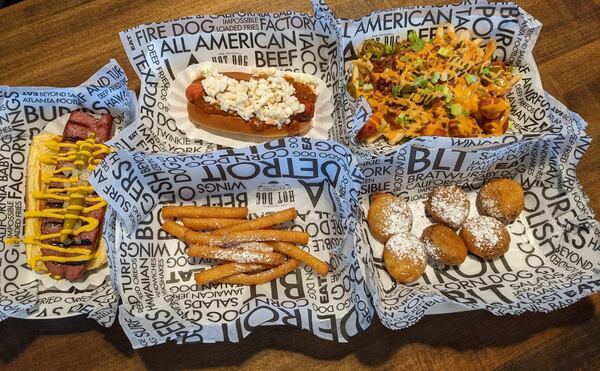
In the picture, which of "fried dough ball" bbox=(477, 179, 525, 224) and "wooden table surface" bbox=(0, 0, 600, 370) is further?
"fried dough ball" bbox=(477, 179, 525, 224)

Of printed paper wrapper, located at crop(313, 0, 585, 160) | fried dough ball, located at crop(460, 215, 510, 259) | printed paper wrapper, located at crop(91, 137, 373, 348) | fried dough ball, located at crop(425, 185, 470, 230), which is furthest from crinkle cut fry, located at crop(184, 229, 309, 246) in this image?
fried dough ball, located at crop(460, 215, 510, 259)

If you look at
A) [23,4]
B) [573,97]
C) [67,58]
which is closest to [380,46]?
[573,97]

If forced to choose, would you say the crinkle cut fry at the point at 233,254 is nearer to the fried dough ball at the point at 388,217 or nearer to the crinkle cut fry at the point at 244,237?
the crinkle cut fry at the point at 244,237

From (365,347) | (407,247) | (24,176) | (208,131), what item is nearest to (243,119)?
(208,131)

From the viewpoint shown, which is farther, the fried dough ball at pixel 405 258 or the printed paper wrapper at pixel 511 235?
the fried dough ball at pixel 405 258

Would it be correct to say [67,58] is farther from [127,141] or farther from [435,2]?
[435,2]

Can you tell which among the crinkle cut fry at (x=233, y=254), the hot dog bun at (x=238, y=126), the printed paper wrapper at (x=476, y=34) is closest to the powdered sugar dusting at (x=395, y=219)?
the printed paper wrapper at (x=476, y=34)

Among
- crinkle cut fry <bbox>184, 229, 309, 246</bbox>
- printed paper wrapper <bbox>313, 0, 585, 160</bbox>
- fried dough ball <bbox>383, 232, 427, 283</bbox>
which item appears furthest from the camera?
printed paper wrapper <bbox>313, 0, 585, 160</bbox>

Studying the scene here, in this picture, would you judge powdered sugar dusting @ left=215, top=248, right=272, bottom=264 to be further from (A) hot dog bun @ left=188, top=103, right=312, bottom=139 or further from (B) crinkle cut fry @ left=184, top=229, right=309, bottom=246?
(A) hot dog bun @ left=188, top=103, right=312, bottom=139
